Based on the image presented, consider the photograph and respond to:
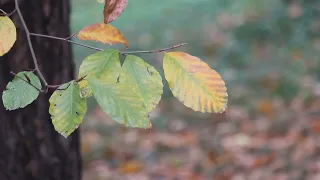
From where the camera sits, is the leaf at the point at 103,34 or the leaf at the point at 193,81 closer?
the leaf at the point at 193,81

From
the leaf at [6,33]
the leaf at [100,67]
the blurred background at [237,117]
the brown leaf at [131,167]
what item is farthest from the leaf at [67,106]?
the brown leaf at [131,167]

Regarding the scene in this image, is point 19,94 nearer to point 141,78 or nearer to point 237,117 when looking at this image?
point 141,78

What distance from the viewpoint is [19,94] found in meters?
0.93

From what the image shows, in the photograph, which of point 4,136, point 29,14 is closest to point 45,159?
point 4,136

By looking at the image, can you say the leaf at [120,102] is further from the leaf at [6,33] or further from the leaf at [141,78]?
the leaf at [6,33]

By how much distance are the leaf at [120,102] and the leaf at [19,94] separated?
14cm

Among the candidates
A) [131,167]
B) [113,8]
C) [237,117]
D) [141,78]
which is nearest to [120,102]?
[141,78]

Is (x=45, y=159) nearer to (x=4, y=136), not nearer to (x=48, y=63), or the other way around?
(x=4, y=136)

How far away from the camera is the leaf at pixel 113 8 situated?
93 cm

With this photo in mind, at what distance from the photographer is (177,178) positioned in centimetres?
368

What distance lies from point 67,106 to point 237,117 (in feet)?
12.0

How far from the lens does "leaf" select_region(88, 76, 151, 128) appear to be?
843 mm

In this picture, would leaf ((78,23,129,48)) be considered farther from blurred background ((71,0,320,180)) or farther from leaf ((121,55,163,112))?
blurred background ((71,0,320,180))

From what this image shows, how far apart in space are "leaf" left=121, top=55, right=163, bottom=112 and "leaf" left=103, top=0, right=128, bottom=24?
0.09m
